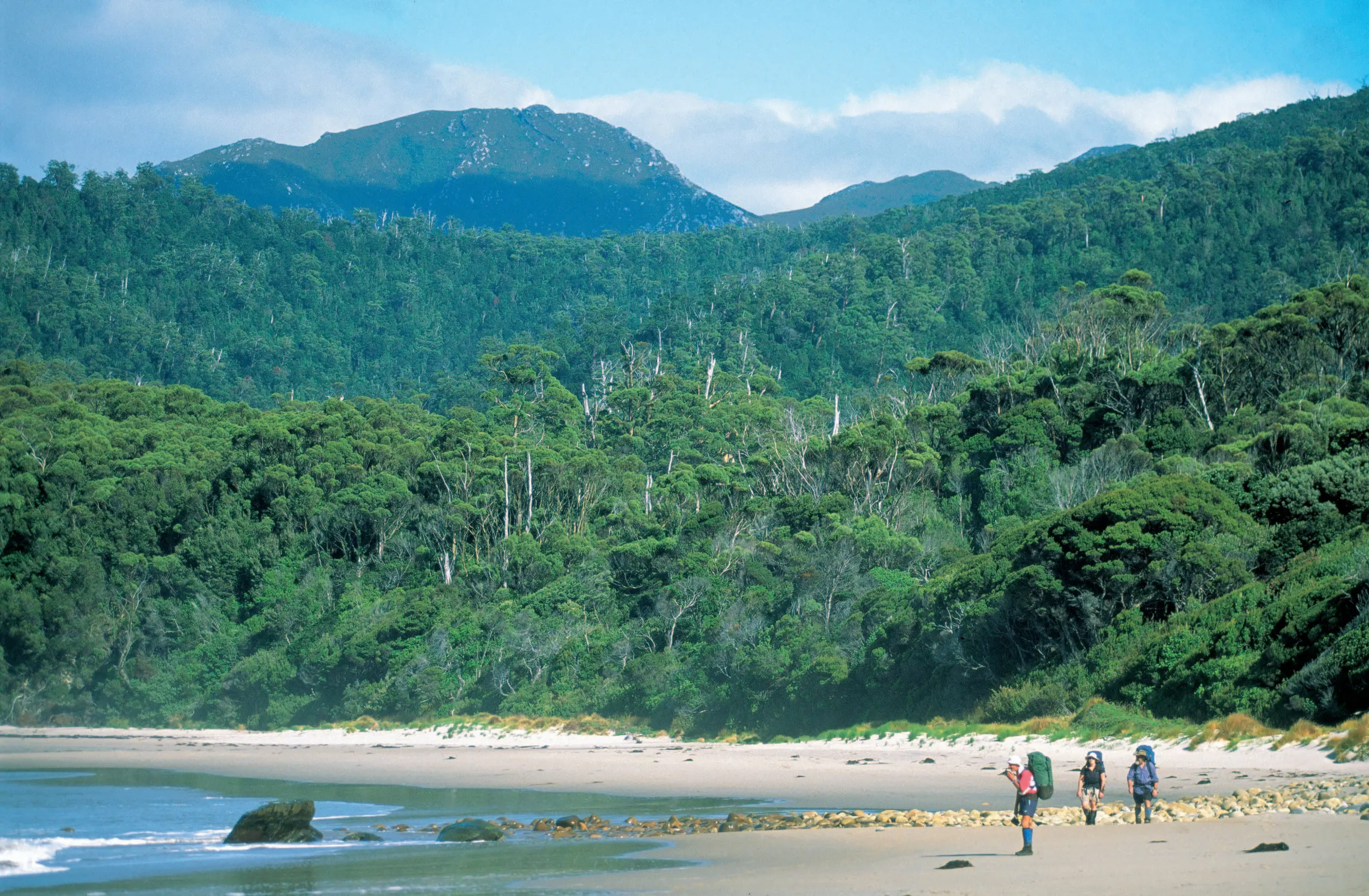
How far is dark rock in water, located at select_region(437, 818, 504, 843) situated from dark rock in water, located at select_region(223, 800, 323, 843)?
1.76m

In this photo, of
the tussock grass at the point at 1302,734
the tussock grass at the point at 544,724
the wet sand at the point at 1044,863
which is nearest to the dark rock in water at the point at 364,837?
the wet sand at the point at 1044,863

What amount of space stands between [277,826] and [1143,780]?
430 inches

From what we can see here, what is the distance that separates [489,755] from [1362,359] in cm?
3406

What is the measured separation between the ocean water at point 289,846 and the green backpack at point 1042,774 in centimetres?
401

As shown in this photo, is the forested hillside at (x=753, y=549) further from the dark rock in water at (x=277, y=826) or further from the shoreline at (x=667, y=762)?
the dark rock in water at (x=277, y=826)

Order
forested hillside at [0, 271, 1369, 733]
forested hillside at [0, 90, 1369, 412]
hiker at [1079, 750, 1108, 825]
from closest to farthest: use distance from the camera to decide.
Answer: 1. hiker at [1079, 750, 1108, 825]
2. forested hillside at [0, 271, 1369, 733]
3. forested hillside at [0, 90, 1369, 412]

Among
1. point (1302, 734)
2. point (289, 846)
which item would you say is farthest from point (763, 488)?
point (289, 846)

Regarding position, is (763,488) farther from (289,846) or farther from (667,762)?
(289,846)

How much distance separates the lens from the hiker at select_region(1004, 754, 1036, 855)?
12008 mm

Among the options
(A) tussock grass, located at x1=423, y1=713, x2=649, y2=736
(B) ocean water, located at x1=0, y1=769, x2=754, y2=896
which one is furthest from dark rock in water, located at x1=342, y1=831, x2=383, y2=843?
(A) tussock grass, located at x1=423, y1=713, x2=649, y2=736

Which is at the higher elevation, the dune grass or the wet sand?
the wet sand

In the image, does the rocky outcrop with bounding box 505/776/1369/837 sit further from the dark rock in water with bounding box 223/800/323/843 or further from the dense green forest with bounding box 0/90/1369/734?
the dense green forest with bounding box 0/90/1369/734

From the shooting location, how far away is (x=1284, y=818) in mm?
12844

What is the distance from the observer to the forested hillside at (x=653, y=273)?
98.1m
